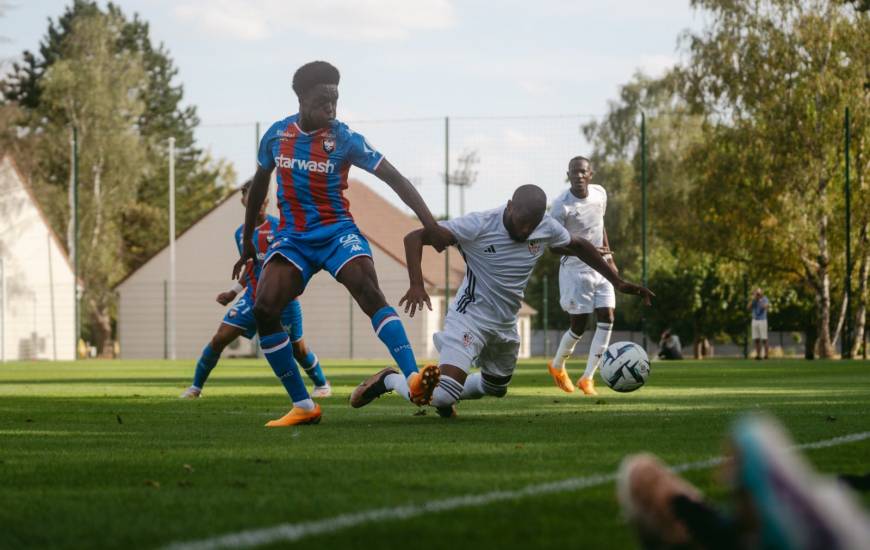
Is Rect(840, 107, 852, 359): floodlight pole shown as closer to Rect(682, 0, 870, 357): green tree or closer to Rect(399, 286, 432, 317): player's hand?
Rect(682, 0, 870, 357): green tree

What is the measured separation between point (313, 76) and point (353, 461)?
3.00 m

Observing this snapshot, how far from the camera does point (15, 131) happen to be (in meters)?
58.5

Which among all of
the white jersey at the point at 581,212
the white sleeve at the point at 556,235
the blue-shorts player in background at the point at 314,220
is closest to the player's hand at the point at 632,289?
the white sleeve at the point at 556,235

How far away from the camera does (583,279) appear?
13.2 m

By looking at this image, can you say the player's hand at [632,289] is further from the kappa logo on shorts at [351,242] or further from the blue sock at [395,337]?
the kappa logo on shorts at [351,242]

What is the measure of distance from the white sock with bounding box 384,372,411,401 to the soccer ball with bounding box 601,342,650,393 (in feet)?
10.2

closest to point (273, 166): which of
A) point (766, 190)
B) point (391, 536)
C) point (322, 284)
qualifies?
point (391, 536)

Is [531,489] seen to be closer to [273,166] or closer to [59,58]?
[273,166]

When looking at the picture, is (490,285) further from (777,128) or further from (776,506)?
(777,128)

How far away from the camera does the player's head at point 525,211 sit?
8.23 meters

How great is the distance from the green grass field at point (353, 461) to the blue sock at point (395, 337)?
0.38 metres

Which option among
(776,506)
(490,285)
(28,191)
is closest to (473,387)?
(490,285)

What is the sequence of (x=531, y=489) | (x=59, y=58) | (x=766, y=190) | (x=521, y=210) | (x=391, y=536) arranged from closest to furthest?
(x=391, y=536) → (x=531, y=489) → (x=521, y=210) → (x=766, y=190) → (x=59, y=58)

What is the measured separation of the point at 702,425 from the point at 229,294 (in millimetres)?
6102
